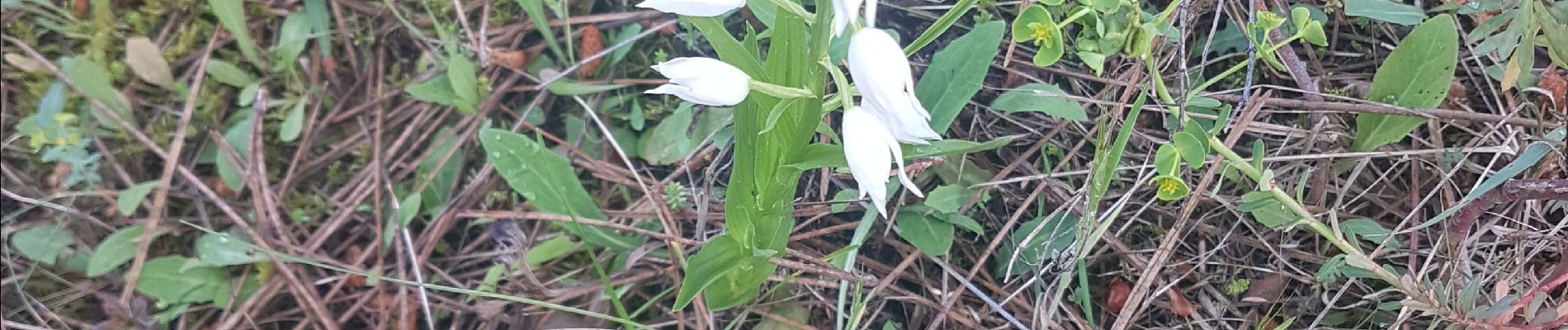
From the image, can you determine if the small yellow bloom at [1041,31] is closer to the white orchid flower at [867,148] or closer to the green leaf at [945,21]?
the green leaf at [945,21]

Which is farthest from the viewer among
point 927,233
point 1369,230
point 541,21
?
point 541,21

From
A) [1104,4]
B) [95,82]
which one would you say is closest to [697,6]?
[1104,4]

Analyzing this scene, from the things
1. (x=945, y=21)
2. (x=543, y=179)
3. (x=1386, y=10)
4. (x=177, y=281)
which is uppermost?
(x=945, y=21)

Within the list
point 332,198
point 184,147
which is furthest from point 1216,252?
point 184,147

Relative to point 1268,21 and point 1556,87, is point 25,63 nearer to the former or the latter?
point 1268,21

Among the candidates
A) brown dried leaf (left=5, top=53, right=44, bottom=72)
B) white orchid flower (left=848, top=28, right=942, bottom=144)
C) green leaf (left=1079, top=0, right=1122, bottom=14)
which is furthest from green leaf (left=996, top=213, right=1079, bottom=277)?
brown dried leaf (left=5, top=53, right=44, bottom=72)

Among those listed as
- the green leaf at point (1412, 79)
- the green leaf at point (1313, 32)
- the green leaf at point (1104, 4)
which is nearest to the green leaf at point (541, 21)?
the green leaf at point (1104, 4)

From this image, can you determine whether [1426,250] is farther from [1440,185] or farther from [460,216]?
[460,216]
